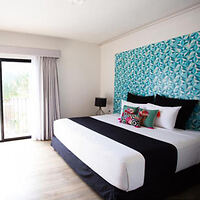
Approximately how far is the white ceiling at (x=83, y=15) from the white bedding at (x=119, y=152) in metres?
1.91

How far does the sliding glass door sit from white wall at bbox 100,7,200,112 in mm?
2035

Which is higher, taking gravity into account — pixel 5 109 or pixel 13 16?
pixel 13 16

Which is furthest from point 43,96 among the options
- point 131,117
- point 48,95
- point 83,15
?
point 131,117

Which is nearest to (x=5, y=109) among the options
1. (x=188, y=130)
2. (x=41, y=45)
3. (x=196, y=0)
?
(x=41, y=45)

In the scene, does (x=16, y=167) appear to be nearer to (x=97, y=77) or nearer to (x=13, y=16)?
(x=13, y=16)

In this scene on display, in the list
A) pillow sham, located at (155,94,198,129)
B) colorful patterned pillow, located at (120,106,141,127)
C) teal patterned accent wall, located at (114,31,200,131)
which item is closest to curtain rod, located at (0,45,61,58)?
teal patterned accent wall, located at (114,31,200,131)

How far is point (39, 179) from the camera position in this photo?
2.49 meters

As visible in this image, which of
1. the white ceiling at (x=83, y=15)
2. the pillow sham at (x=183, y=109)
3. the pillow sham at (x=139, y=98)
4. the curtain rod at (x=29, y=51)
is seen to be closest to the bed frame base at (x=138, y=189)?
the pillow sham at (x=183, y=109)

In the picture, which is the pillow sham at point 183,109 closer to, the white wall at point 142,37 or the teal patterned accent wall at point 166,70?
the teal patterned accent wall at point 166,70

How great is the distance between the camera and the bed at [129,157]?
68.6 inches

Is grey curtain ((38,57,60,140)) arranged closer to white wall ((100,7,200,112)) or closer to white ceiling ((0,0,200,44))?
white ceiling ((0,0,200,44))

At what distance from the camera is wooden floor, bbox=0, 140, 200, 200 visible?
212 centimetres

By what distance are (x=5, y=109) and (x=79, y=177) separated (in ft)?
8.70

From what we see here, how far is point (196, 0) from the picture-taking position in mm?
2479
